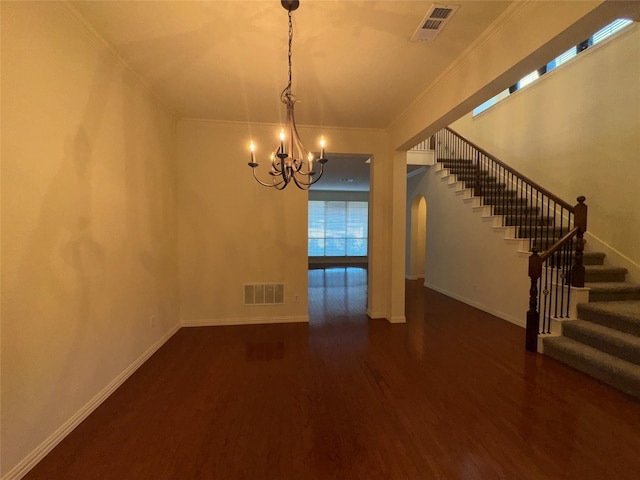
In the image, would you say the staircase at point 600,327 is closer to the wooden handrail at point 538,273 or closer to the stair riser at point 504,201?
the wooden handrail at point 538,273

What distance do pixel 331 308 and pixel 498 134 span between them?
5009mm

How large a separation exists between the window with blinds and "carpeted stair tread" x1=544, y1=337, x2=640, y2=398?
8.91 m

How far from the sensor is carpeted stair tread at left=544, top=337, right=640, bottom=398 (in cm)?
253

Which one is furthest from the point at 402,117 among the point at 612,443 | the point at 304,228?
the point at 612,443

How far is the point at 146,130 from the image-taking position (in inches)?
127

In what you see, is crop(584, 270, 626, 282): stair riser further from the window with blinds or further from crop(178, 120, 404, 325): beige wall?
the window with blinds

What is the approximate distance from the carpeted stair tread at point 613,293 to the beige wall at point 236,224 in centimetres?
230

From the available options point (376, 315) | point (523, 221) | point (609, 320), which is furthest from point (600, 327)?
point (376, 315)

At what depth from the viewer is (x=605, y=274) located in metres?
3.82

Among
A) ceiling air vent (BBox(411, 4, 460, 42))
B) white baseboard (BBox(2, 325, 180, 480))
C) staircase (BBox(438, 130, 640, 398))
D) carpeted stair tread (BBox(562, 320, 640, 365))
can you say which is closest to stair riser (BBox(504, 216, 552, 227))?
staircase (BBox(438, 130, 640, 398))

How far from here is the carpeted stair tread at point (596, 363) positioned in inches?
99.6

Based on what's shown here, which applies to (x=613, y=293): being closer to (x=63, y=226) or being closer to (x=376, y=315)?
(x=376, y=315)

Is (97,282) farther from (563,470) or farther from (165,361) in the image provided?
(563,470)

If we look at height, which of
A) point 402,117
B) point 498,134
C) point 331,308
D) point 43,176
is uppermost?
point 498,134
